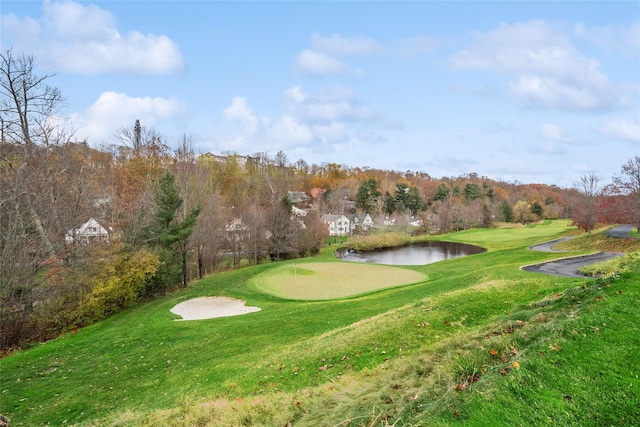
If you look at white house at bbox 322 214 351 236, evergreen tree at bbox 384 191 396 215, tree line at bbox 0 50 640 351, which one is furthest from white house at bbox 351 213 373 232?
tree line at bbox 0 50 640 351

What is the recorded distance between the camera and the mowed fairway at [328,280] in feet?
70.9

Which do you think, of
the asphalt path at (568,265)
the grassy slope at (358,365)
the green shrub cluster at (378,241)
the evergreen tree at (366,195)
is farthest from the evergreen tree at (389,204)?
the grassy slope at (358,365)

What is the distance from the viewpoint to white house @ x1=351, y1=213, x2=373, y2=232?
229ft

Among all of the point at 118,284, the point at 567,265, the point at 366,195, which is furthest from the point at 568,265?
the point at 366,195

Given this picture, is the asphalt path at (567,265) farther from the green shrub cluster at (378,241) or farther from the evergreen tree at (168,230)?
the green shrub cluster at (378,241)

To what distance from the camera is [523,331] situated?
6105 mm

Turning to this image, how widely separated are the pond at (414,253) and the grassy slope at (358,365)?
1110 inches

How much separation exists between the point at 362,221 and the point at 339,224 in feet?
17.4

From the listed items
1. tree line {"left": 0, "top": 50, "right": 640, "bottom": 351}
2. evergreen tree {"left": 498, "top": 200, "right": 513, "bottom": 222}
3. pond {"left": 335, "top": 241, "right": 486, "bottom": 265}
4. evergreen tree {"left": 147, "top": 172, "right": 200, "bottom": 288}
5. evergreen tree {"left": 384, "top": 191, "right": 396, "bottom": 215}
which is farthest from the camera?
evergreen tree {"left": 384, "top": 191, "right": 396, "bottom": 215}

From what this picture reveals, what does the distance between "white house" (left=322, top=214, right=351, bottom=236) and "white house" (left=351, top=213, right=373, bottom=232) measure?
4.81 feet

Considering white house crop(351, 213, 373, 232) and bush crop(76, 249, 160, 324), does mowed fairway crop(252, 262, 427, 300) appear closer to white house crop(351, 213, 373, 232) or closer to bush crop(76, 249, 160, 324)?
bush crop(76, 249, 160, 324)

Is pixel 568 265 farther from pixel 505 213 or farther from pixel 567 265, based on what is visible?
pixel 505 213

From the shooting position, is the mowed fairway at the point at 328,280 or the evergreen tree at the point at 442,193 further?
the evergreen tree at the point at 442,193

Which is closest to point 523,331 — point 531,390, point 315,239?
point 531,390
